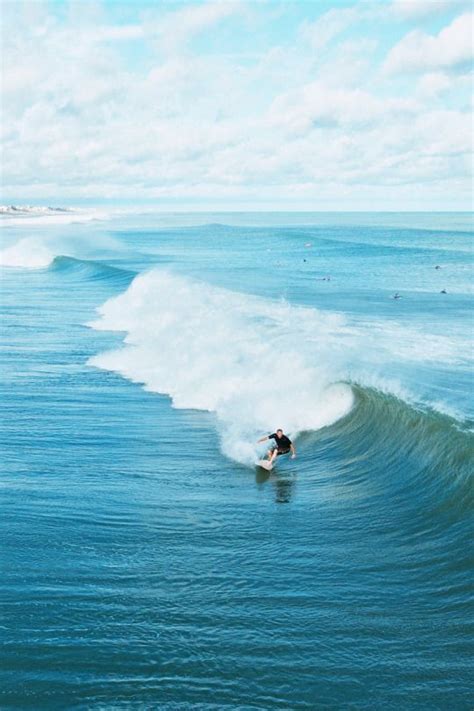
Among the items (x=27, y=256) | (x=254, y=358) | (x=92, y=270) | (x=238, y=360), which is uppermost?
(x=27, y=256)

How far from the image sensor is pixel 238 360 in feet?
93.6

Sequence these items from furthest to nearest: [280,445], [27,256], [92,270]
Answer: [27,256]
[92,270]
[280,445]

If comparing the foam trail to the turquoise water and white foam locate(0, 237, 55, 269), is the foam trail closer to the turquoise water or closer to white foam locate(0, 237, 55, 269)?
the turquoise water

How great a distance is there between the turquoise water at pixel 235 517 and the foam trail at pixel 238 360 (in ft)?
0.42

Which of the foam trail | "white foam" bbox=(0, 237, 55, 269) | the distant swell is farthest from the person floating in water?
"white foam" bbox=(0, 237, 55, 269)

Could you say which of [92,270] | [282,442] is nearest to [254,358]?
[282,442]

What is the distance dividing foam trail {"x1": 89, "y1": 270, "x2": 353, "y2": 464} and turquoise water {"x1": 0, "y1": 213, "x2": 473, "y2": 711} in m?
0.13

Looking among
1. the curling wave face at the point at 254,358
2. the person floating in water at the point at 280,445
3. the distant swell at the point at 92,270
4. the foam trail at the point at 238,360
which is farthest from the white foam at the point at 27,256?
the person floating in water at the point at 280,445

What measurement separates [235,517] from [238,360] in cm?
1396

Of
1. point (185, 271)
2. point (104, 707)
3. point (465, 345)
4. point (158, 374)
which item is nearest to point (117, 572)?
point (104, 707)

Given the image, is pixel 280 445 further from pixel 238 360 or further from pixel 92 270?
pixel 92 270

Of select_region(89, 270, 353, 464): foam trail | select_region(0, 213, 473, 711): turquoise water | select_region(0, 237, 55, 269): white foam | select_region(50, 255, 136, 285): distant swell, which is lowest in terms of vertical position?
select_region(0, 213, 473, 711): turquoise water

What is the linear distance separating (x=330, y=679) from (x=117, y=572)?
414 cm

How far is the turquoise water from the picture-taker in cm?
968
